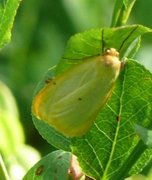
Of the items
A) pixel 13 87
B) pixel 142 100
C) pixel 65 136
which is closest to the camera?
pixel 142 100

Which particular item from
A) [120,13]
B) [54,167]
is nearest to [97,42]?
[120,13]

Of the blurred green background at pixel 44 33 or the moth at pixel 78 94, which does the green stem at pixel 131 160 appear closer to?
the moth at pixel 78 94

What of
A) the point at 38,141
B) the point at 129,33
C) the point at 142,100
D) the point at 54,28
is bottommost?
the point at 38,141

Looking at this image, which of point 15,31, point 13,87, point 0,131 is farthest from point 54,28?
point 0,131

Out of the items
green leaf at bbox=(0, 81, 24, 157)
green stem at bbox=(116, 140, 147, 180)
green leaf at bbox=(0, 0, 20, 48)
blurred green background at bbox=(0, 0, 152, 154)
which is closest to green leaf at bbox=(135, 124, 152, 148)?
green stem at bbox=(116, 140, 147, 180)

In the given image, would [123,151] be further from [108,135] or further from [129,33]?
[129,33]

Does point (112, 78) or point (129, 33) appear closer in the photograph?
point (129, 33)

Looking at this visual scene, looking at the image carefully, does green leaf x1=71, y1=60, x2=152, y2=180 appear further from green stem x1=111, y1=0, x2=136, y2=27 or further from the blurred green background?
the blurred green background
